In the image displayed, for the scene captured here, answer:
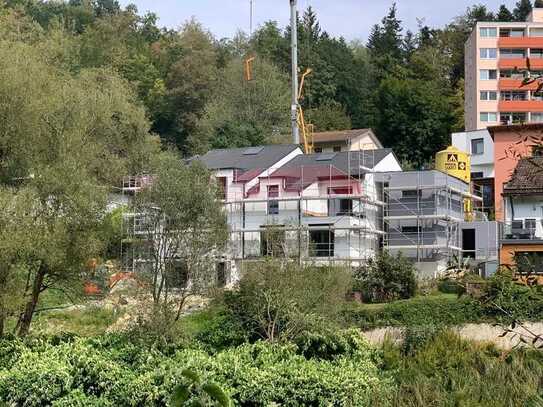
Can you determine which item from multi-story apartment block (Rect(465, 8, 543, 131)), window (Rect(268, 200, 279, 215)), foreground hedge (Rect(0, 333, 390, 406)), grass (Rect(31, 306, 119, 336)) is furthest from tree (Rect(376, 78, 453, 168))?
foreground hedge (Rect(0, 333, 390, 406))

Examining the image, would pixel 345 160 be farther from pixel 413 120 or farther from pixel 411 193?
pixel 413 120

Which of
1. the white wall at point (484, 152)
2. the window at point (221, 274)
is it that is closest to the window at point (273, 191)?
the window at point (221, 274)

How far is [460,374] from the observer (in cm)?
2192

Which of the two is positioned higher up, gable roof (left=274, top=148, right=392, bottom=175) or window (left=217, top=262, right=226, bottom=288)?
gable roof (left=274, top=148, right=392, bottom=175)

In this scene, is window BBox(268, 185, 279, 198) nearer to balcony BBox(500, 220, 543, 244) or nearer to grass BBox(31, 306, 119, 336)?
grass BBox(31, 306, 119, 336)

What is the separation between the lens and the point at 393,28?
84.8 m

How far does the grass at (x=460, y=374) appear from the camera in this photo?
18359 mm

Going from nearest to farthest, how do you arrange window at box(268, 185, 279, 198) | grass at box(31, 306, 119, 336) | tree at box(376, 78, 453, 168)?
grass at box(31, 306, 119, 336), window at box(268, 185, 279, 198), tree at box(376, 78, 453, 168)

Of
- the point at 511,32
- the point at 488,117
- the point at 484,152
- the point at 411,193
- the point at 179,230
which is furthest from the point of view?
the point at 511,32

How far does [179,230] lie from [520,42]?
50.9 meters

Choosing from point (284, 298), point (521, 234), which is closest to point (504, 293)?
point (284, 298)

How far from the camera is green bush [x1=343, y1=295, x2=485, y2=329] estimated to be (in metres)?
27.5

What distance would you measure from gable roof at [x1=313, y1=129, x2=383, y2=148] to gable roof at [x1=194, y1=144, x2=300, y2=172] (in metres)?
16.0

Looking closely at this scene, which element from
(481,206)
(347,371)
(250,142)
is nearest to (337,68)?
(250,142)
